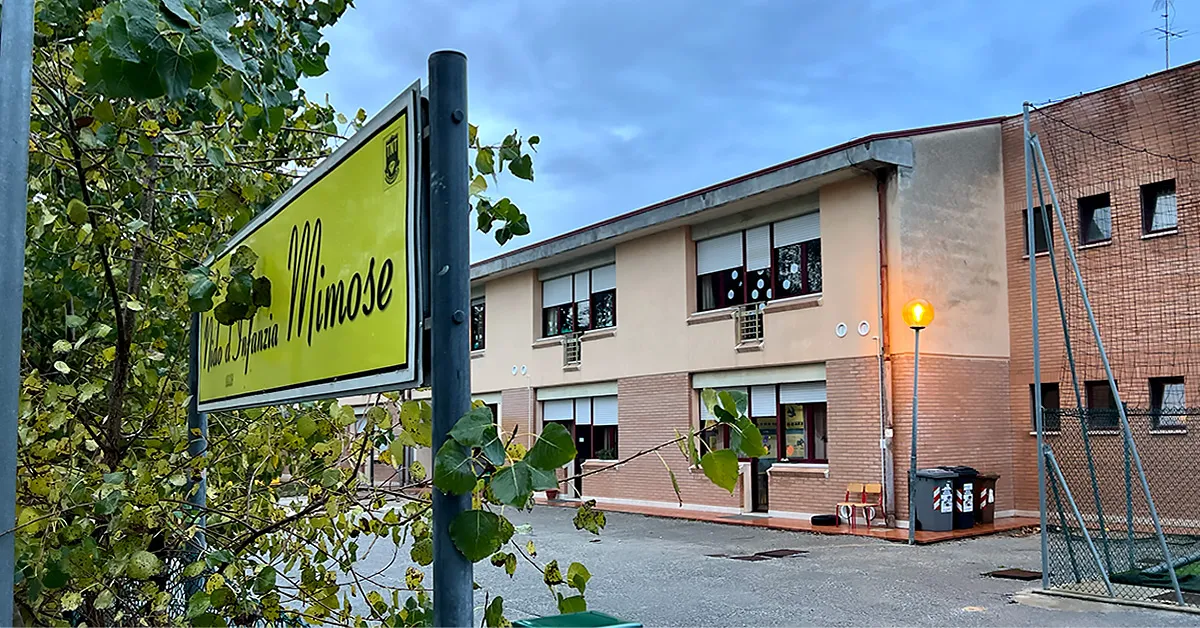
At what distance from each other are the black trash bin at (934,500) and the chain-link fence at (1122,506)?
5.72 ft

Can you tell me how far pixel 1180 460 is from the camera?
1628cm

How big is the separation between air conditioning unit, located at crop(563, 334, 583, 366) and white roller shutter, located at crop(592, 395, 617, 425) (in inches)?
50.3

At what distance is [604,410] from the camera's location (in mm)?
26062

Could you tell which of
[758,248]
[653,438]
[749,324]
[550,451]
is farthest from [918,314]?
[550,451]

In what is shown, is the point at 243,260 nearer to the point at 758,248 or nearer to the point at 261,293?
the point at 261,293

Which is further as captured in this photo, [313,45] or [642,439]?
[642,439]

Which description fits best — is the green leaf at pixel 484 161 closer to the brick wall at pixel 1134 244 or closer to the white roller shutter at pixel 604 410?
the brick wall at pixel 1134 244

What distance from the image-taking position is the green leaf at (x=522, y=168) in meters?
2.12

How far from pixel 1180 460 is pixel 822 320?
6.38 metres

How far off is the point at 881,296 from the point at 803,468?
12.3 feet

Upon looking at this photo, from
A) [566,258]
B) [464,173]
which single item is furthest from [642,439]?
[464,173]

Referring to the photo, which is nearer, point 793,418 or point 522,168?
point 522,168

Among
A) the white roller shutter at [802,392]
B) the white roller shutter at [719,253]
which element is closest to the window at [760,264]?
the white roller shutter at [719,253]

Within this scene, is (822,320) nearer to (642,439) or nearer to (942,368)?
(942,368)
